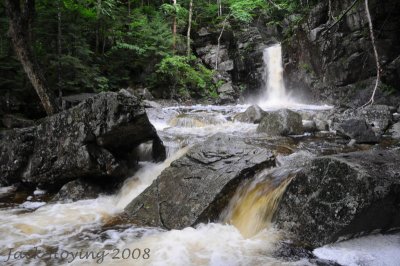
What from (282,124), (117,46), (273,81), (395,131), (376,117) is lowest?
(395,131)

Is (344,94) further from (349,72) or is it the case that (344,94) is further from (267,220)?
(267,220)

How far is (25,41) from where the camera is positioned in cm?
805

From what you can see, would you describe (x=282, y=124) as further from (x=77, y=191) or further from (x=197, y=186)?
(x=77, y=191)

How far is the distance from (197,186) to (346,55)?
520 inches

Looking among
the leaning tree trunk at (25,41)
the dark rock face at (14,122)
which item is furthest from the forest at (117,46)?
the dark rock face at (14,122)

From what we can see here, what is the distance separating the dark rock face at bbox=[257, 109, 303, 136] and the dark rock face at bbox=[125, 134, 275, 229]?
3914 mm

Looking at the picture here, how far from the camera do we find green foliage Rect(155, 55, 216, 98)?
1966 cm

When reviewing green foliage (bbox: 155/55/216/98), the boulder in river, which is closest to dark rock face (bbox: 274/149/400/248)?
the boulder in river

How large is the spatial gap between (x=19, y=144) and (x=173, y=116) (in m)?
7.37

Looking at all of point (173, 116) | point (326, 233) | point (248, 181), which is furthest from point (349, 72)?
point (326, 233)

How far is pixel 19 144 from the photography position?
713cm

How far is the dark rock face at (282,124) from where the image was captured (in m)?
9.77

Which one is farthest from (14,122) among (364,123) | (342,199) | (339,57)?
(339,57)

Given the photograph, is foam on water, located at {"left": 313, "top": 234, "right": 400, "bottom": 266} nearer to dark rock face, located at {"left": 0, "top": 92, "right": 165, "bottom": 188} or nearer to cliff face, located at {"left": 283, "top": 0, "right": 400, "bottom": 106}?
dark rock face, located at {"left": 0, "top": 92, "right": 165, "bottom": 188}
